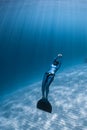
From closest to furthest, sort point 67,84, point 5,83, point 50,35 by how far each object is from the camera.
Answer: point 67,84, point 5,83, point 50,35

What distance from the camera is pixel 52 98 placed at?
12.5m

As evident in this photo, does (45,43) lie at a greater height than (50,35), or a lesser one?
→ lesser

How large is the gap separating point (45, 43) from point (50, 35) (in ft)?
59.7

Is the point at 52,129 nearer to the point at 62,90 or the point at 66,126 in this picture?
the point at 66,126

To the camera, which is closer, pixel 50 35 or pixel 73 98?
pixel 73 98

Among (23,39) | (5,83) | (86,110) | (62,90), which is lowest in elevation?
(86,110)


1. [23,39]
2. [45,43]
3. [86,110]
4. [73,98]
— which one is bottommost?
[86,110]

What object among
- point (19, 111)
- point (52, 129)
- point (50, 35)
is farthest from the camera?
point (50, 35)

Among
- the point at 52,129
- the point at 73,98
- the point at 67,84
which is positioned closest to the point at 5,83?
the point at 67,84

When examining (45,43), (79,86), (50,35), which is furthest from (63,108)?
(50,35)

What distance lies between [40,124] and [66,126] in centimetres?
123

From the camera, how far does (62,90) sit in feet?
44.8

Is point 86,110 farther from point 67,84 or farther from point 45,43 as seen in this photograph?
point 45,43

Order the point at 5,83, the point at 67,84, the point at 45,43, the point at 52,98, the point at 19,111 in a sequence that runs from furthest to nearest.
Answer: the point at 45,43 → the point at 5,83 → the point at 67,84 → the point at 52,98 → the point at 19,111
